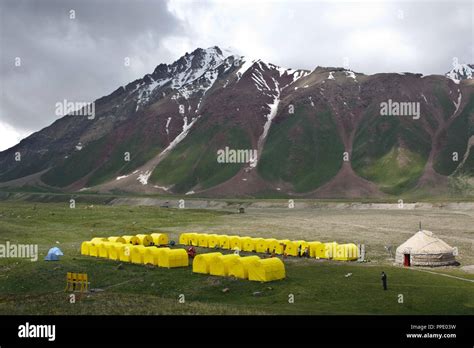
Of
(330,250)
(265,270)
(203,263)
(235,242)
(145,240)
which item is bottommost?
(265,270)

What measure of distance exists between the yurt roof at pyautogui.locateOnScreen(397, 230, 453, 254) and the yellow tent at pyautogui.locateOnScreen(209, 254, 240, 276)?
1656 centimetres

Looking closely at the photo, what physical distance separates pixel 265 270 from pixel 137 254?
15702 mm

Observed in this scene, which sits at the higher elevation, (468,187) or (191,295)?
(468,187)

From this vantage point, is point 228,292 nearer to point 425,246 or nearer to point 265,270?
point 265,270

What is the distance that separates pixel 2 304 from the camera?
3075cm

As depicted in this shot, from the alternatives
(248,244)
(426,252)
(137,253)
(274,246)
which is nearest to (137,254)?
(137,253)

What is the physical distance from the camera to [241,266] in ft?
129

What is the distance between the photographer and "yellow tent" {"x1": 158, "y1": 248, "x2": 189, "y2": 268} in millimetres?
44938

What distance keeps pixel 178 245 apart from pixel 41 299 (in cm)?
2913

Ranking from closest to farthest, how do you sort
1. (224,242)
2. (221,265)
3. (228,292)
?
1. (228,292)
2. (221,265)
3. (224,242)

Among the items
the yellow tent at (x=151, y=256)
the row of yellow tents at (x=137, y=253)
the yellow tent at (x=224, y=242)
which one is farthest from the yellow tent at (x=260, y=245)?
the yellow tent at (x=151, y=256)
